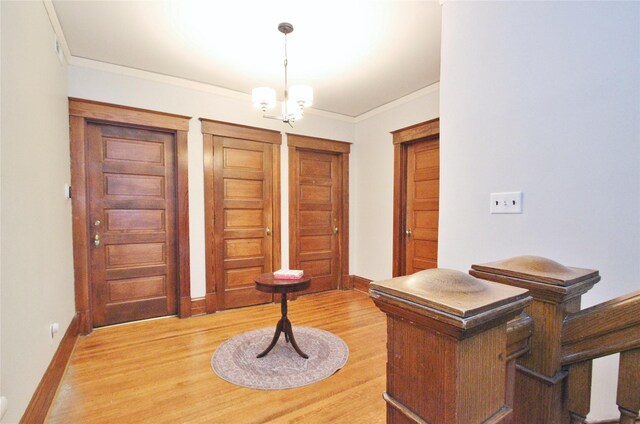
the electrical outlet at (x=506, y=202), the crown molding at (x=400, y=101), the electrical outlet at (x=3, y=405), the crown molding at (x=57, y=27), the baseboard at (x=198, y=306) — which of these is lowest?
the baseboard at (x=198, y=306)

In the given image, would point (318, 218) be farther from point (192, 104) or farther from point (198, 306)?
point (192, 104)

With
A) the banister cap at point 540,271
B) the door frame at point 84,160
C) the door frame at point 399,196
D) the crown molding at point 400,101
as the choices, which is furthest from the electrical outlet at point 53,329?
the crown molding at point 400,101

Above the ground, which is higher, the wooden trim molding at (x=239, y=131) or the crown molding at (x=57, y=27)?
the crown molding at (x=57, y=27)

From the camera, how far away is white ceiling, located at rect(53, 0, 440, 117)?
2.10m

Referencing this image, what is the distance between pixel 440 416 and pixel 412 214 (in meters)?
3.47

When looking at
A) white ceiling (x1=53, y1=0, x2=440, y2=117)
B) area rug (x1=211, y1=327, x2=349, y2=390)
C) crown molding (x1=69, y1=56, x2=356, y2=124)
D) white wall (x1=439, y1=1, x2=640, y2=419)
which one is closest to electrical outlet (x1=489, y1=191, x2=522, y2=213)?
white wall (x1=439, y1=1, x2=640, y2=419)

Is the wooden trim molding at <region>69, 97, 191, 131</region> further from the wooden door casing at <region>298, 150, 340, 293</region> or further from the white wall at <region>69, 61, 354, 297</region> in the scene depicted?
the wooden door casing at <region>298, 150, 340, 293</region>

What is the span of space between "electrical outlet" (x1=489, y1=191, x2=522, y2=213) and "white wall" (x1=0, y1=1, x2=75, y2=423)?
2.34 m

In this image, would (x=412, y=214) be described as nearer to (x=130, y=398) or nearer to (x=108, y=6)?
(x=130, y=398)

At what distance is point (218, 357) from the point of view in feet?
7.88

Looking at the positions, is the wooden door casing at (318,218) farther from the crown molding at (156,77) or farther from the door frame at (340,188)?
the crown molding at (156,77)

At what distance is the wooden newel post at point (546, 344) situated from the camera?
0.56m

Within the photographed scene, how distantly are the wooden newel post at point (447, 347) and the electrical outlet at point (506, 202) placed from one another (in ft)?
4.27

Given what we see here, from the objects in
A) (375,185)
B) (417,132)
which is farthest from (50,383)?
(417,132)
